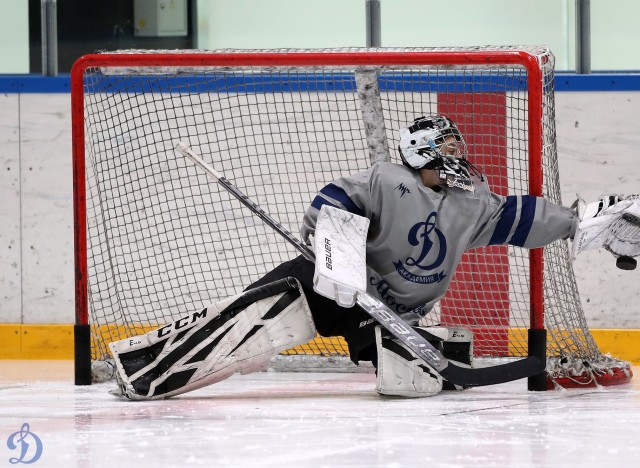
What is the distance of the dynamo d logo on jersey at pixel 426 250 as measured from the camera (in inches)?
149

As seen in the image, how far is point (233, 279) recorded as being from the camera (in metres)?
5.23

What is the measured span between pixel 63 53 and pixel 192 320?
2442 millimetres

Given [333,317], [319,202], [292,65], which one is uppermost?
[292,65]

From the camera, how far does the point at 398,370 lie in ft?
12.0

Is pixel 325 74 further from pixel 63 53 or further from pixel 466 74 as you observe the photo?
pixel 63 53

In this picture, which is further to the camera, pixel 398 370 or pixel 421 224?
pixel 421 224

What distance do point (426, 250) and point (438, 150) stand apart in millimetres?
317

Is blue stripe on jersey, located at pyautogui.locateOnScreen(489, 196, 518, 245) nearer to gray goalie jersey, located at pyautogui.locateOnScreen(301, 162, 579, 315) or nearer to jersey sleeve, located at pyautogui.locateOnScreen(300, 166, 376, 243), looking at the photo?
gray goalie jersey, located at pyautogui.locateOnScreen(301, 162, 579, 315)

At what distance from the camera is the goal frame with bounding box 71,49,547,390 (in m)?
4.02

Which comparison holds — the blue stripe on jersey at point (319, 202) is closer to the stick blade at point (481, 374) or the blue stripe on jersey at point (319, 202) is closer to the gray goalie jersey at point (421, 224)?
the gray goalie jersey at point (421, 224)

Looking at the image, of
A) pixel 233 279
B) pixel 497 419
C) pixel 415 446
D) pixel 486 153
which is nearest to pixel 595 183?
pixel 486 153

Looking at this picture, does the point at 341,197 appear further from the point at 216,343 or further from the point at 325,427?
the point at 325,427

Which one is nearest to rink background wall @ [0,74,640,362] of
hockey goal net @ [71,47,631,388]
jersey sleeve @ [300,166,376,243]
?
hockey goal net @ [71,47,631,388]

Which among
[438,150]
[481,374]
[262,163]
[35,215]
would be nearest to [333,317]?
[481,374]
